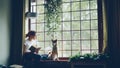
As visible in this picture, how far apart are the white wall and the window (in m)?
0.54

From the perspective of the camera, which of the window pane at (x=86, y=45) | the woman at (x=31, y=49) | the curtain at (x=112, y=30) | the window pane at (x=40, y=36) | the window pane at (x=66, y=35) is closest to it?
the curtain at (x=112, y=30)

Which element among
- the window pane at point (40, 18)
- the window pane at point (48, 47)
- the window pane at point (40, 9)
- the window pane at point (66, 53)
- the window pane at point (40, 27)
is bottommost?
the window pane at point (66, 53)

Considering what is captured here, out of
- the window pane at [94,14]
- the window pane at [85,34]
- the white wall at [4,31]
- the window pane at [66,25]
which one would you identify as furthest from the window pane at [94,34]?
the white wall at [4,31]

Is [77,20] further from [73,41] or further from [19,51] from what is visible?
[19,51]

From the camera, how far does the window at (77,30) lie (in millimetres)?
6527

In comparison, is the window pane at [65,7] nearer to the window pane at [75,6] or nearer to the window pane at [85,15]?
the window pane at [75,6]

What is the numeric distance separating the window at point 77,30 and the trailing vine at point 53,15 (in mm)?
139

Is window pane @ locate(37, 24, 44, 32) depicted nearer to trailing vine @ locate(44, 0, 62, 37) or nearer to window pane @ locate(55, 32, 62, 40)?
trailing vine @ locate(44, 0, 62, 37)

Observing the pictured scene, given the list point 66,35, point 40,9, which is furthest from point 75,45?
point 40,9

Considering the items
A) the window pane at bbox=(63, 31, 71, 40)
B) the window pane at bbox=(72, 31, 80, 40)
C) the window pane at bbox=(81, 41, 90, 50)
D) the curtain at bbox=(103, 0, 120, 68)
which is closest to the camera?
the curtain at bbox=(103, 0, 120, 68)

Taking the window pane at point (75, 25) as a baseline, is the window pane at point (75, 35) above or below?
below

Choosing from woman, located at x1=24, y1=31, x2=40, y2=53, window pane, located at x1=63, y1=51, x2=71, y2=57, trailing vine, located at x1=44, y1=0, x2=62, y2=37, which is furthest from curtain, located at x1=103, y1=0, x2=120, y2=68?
woman, located at x1=24, y1=31, x2=40, y2=53

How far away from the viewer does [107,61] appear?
5648 millimetres

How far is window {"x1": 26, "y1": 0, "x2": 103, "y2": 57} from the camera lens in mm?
6527
